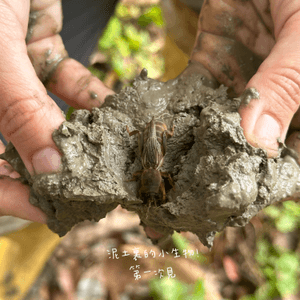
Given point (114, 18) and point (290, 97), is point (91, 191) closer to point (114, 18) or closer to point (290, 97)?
point (290, 97)

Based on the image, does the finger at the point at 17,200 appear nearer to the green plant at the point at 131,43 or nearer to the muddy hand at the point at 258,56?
the muddy hand at the point at 258,56

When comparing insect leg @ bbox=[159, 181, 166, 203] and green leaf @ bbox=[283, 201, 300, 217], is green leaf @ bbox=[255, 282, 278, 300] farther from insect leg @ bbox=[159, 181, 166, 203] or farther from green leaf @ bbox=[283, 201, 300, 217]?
insect leg @ bbox=[159, 181, 166, 203]

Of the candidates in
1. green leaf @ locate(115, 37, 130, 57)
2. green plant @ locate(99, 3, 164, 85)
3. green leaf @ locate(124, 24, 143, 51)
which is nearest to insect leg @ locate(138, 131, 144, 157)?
green plant @ locate(99, 3, 164, 85)

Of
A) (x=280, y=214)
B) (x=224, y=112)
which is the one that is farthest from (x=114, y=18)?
(x=280, y=214)

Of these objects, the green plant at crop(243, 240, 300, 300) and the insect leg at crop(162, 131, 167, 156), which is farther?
Answer: the green plant at crop(243, 240, 300, 300)

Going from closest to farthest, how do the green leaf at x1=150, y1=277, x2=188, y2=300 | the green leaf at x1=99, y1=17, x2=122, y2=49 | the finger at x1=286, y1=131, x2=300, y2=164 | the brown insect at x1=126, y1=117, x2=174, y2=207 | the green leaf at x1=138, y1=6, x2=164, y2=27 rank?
the brown insect at x1=126, y1=117, x2=174, y2=207 < the finger at x1=286, y1=131, x2=300, y2=164 < the green leaf at x1=150, y1=277, x2=188, y2=300 < the green leaf at x1=99, y1=17, x2=122, y2=49 < the green leaf at x1=138, y1=6, x2=164, y2=27

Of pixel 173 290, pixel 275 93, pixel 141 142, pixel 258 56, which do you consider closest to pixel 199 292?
pixel 173 290
